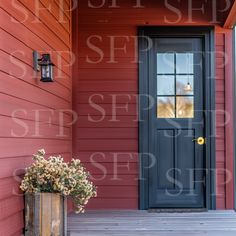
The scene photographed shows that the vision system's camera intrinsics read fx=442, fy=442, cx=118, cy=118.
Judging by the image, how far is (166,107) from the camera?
4.81 metres

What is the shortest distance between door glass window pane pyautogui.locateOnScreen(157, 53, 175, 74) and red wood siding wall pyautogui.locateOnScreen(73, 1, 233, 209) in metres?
0.26

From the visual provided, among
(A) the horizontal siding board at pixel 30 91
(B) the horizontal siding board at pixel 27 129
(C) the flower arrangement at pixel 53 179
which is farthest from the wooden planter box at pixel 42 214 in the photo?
(A) the horizontal siding board at pixel 30 91

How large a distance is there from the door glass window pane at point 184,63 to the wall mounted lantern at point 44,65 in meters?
1.88

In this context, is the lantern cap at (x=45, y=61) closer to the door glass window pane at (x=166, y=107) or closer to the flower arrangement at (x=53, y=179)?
the flower arrangement at (x=53, y=179)

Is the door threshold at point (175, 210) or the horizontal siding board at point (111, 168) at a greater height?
the horizontal siding board at point (111, 168)

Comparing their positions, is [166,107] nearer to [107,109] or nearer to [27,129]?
[107,109]

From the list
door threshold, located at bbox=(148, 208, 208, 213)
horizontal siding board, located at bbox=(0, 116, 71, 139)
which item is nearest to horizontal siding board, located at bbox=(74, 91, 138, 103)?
Result: horizontal siding board, located at bbox=(0, 116, 71, 139)

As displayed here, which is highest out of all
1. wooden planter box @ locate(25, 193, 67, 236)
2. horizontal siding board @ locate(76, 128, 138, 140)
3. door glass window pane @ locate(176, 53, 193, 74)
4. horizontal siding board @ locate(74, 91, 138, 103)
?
door glass window pane @ locate(176, 53, 193, 74)

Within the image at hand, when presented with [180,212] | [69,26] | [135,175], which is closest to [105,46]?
[69,26]

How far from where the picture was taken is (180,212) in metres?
4.62

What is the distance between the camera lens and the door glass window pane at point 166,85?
15.8 feet

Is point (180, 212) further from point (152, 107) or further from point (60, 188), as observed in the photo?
point (60, 188)

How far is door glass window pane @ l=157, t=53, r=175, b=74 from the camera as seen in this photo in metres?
4.84

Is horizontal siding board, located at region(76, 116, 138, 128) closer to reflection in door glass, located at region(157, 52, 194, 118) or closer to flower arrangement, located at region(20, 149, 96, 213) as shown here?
reflection in door glass, located at region(157, 52, 194, 118)
